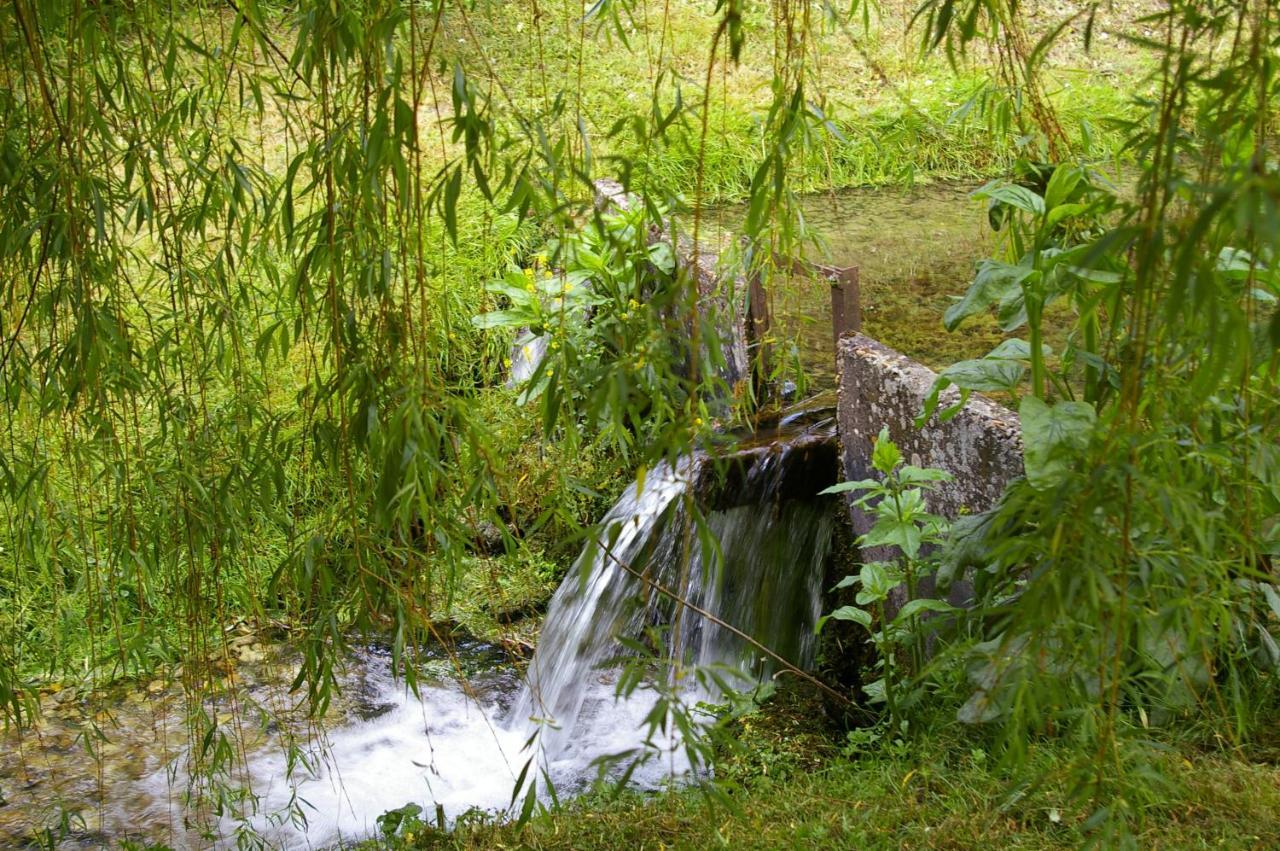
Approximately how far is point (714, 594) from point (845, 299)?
971 millimetres

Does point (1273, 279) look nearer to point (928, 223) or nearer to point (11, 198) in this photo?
point (11, 198)

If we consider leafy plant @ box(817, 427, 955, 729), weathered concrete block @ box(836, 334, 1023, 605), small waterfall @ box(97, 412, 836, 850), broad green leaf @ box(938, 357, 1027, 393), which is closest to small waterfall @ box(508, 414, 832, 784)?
small waterfall @ box(97, 412, 836, 850)

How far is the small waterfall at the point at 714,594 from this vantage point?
3787 mm

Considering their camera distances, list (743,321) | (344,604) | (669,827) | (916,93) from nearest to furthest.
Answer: (344,604)
(669,827)
(743,321)
(916,93)

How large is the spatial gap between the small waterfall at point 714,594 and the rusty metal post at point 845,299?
0.40m

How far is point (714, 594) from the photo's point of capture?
3740 mm

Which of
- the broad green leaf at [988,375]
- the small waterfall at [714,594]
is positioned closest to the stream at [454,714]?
the small waterfall at [714,594]

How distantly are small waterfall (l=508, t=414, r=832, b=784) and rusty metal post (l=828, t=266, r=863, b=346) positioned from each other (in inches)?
15.7

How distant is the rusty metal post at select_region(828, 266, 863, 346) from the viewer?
372 cm

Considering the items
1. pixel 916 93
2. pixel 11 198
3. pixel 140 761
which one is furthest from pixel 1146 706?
pixel 916 93

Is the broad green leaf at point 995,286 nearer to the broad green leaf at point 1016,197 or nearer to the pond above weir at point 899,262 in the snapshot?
the broad green leaf at point 1016,197

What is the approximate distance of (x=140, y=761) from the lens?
11.9 feet

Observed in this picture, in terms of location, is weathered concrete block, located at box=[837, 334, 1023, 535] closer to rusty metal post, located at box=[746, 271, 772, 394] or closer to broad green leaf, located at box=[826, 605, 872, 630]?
broad green leaf, located at box=[826, 605, 872, 630]

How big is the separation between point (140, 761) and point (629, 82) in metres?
5.55
